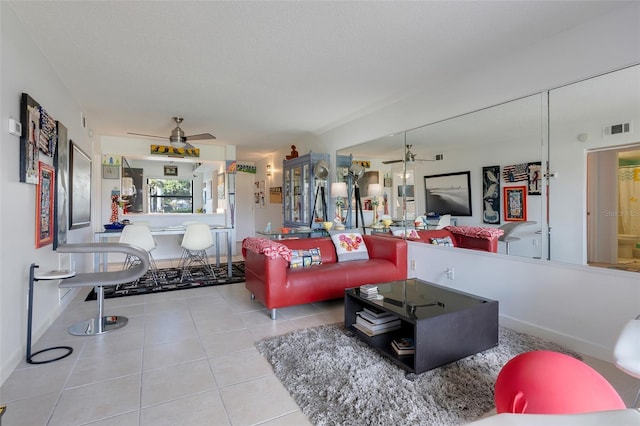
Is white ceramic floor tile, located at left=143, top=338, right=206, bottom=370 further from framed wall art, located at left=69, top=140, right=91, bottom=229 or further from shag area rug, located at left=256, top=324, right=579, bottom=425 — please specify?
framed wall art, located at left=69, top=140, right=91, bottom=229

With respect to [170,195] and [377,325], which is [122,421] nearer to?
[377,325]

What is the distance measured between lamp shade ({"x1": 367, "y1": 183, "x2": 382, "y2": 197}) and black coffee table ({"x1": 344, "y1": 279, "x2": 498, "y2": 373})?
7.18 feet

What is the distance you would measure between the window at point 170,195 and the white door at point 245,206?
131cm

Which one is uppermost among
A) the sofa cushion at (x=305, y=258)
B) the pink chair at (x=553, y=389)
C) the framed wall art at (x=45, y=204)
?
the framed wall art at (x=45, y=204)

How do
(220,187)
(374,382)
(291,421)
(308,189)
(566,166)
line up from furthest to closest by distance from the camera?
(220,187), (308,189), (566,166), (374,382), (291,421)

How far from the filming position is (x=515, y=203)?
111 inches

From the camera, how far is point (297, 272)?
3113 mm

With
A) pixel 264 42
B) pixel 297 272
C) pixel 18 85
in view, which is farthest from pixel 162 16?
pixel 297 272

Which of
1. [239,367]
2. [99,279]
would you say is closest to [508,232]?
[239,367]

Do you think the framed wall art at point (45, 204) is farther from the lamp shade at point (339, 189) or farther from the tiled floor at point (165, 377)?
the lamp shade at point (339, 189)

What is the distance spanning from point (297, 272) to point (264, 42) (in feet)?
6.90

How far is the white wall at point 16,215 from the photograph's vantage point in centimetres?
195

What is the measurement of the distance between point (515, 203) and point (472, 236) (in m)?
0.55

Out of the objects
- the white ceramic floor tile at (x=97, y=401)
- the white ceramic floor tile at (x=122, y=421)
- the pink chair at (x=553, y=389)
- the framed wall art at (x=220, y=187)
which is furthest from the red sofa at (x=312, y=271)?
the framed wall art at (x=220, y=187)
